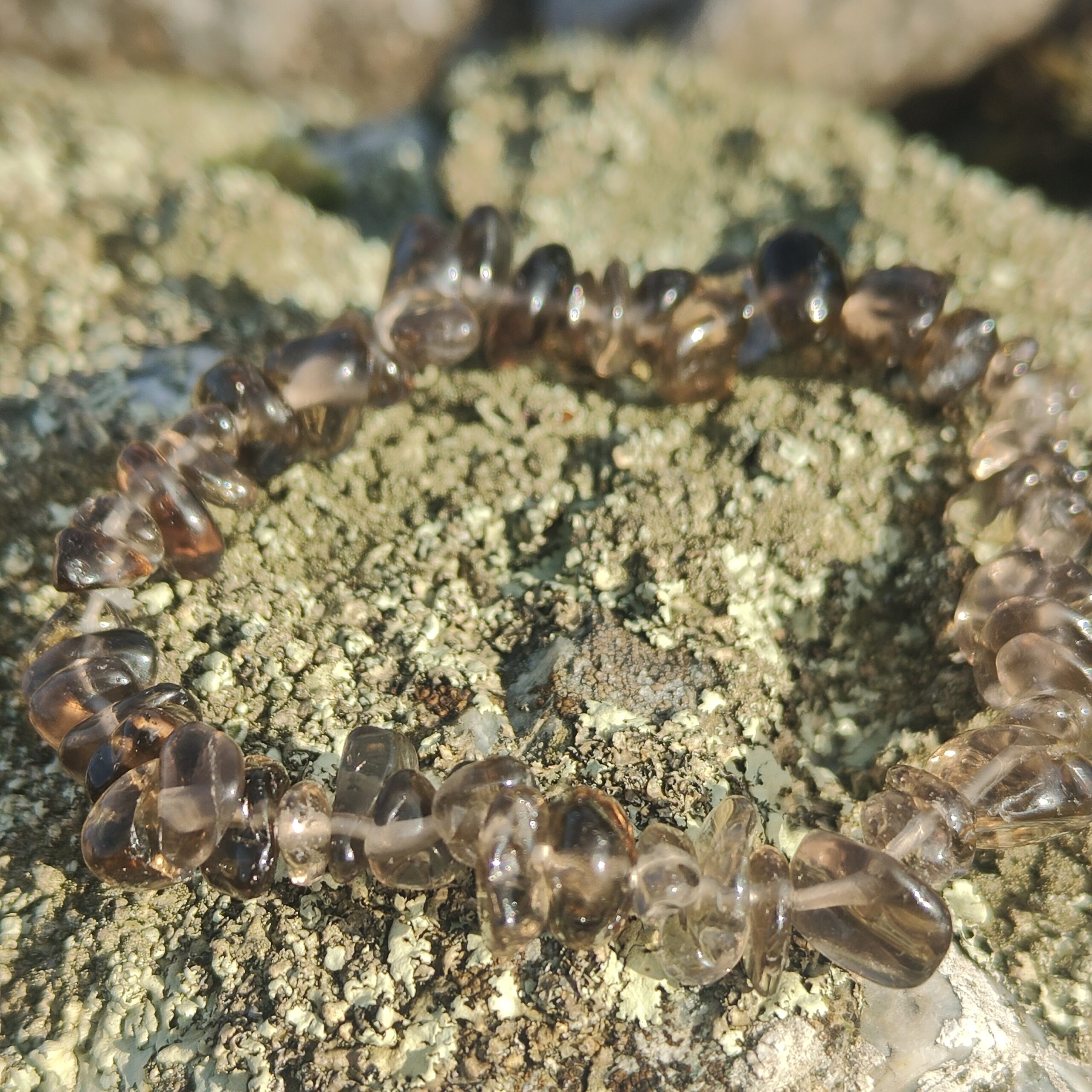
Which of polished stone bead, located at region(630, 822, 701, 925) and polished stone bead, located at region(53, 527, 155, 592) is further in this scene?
polished stone bead, located at region(53, 527, 155, 592)

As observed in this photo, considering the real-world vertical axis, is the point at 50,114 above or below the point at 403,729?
above

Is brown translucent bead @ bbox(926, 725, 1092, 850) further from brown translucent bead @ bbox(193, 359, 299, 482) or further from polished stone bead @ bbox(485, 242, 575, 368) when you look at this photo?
brown translucent bead @ bbox(193, 359, 299, 482)

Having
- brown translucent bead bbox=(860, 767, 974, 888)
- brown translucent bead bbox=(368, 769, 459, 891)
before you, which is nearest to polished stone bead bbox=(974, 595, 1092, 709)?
brown translucent bead bbox=(860, 767, 974, 888)

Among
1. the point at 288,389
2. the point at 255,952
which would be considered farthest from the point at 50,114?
A: the point at 255,952

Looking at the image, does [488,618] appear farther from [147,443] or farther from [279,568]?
[147,443]

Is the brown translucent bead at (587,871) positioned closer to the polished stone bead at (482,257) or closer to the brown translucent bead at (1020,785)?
the brown translucent bead at (1020,785)

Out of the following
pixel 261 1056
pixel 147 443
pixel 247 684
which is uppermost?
pixel 147 443

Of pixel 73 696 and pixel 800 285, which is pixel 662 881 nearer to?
pixel 73 696
